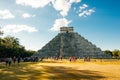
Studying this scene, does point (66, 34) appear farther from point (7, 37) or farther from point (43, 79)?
point (43, 79)

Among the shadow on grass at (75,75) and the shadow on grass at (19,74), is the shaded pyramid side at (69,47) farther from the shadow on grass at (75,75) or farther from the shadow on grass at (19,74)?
the shadow on grass at (75,75)

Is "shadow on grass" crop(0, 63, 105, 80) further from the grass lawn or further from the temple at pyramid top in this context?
the temple at pyramid top

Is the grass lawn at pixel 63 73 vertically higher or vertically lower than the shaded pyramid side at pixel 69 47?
lower

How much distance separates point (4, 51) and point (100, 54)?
222ft

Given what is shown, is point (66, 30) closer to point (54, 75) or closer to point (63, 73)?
point (63, 73)

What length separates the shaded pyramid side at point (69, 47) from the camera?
516ft

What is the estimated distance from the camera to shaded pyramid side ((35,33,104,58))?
6196 inches

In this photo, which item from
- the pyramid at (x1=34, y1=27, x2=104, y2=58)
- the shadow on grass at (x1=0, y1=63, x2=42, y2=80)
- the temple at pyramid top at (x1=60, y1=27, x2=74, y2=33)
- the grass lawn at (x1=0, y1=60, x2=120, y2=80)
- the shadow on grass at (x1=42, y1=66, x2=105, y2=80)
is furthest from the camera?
the temple at pyramid top at (x1=60, y1=27, x2=74, y2=33)

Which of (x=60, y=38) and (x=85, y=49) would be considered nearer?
(x=85, y=49)

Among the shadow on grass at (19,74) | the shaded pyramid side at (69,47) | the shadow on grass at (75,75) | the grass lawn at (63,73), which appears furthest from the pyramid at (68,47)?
the shadow on grass at (75,75)

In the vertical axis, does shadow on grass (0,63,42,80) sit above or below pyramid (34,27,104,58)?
below

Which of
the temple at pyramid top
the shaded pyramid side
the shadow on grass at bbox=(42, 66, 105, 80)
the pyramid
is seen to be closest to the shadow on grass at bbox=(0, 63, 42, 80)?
the shadow on grass at bbox=(42, 66, 105, 80)

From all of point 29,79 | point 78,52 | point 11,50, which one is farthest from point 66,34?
point 29,79

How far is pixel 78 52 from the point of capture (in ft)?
522
